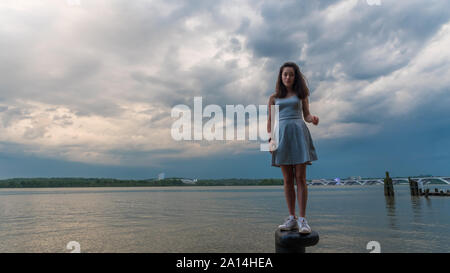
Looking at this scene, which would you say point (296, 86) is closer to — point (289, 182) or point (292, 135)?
point (292, 135)

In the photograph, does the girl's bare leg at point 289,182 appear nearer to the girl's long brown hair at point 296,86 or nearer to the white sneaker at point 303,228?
the white sneaker at point 303,228

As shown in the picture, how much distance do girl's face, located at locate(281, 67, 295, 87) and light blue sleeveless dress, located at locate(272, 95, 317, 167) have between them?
0.68 ft

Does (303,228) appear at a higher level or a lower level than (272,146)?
lower

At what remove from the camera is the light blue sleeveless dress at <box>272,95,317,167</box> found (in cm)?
387

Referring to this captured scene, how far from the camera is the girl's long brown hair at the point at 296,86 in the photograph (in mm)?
4073

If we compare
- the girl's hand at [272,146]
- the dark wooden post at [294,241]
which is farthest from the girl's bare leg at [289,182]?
the dark wooden post at [294,241]

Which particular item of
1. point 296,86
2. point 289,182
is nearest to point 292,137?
point 289,182

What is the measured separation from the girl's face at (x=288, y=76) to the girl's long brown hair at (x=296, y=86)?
0.08 m

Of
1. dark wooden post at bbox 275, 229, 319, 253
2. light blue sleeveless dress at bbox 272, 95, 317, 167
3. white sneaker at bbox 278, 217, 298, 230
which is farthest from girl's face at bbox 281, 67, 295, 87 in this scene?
dark wooden post at bbox 275, 229, 319, 253

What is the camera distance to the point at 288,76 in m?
4.07

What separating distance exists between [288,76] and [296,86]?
199 mm

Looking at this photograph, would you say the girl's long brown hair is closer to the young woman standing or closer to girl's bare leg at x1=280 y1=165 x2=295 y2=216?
the young woman standing
